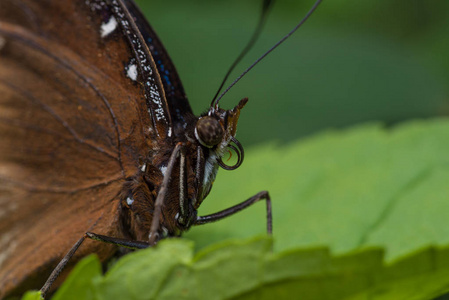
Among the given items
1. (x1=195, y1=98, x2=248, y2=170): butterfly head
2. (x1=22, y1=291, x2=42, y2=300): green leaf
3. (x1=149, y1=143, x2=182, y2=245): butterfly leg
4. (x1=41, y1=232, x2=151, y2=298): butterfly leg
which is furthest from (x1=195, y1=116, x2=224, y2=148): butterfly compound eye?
Answer: (x1=22, y1=291, x2=42, y2=300): green leaf

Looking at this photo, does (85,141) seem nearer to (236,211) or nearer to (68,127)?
(68,127)

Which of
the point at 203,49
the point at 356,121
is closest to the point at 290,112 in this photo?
the point at 356,121

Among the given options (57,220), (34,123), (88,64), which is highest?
(88,64)

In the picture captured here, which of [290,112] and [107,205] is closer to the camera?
[107,205]

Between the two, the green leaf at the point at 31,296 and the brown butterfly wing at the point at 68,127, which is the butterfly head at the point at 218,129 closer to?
the brown butterfly wing at the point at 68,127

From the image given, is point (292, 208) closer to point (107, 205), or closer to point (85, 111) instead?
point (107, 205)


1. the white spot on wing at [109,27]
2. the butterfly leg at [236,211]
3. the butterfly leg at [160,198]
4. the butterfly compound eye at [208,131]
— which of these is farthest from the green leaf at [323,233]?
the white spot on wing at [109,27]

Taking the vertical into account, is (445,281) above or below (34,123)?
below
